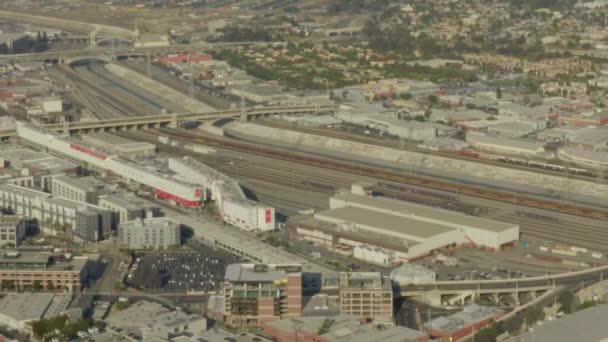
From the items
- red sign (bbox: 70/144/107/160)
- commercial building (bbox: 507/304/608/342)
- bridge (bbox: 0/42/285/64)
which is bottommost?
bridge (bbox: 0/42/285/64)

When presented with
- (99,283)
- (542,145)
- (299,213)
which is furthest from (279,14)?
(99,283)

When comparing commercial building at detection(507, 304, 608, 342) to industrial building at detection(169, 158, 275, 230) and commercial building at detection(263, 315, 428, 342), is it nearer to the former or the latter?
commercial building at detection(263, 315, 428, 342)

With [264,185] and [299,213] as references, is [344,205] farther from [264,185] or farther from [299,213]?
[264,185]

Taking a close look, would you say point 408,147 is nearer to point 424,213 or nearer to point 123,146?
point 123,146

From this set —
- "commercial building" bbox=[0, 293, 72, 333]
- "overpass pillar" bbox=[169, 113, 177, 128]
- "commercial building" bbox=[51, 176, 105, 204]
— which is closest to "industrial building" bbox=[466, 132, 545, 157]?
"overpass pillar" bbox=[169, 113, 177, 128]

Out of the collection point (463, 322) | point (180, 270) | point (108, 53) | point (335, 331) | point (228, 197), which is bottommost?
point (108, 53)

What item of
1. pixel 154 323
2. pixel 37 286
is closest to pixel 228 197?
pixel 37 286

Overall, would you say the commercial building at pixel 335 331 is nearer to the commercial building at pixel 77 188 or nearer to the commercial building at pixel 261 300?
the commercial building at pixel 261 300
